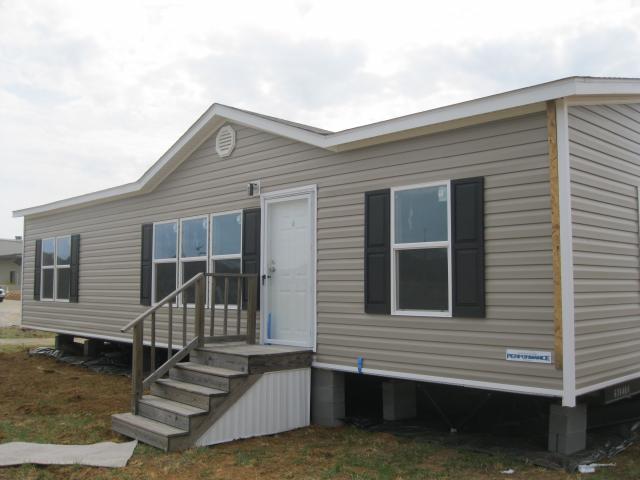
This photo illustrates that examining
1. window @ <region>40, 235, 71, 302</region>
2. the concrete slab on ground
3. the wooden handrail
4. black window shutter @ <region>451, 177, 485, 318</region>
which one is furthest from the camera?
the concrete slab on ground

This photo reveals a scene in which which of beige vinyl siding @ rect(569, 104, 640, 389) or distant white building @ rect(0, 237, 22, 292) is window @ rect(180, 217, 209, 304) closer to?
beige vinyl siding @ rect(569, 104, 640, 389)

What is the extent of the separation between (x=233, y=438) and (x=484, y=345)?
2.57 metres

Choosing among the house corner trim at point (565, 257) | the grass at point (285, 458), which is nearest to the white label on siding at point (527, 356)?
the house corner trim at point (565, 257)

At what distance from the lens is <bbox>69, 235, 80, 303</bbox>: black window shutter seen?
1154 cm

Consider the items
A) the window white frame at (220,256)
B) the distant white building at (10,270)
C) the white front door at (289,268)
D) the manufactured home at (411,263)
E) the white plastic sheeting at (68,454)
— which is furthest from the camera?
the distant white building at (10,270)

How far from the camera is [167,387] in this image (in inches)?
256

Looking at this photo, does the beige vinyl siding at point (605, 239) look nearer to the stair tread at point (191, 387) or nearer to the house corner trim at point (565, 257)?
the house corner trim at point (565, 257)

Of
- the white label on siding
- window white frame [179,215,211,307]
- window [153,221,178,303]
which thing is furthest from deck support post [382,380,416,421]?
window [153,221,178,303]

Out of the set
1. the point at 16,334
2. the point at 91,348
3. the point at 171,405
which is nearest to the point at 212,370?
the point at 171,405

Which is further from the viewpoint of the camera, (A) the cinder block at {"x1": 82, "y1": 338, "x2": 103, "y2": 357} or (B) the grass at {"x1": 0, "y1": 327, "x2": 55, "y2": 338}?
(B) the grass at {"x1": 0, "y1": 327, "x2": 55, "y2": 338}

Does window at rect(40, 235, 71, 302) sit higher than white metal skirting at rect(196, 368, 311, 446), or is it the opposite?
window at rect(40, 235, 71, 302)

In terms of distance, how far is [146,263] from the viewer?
384 inches

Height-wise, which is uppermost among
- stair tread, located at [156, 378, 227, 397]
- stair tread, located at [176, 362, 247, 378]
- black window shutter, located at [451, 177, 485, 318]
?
black window shutter, located at [451, 177, 485, 318]

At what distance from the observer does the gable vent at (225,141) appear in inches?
323
